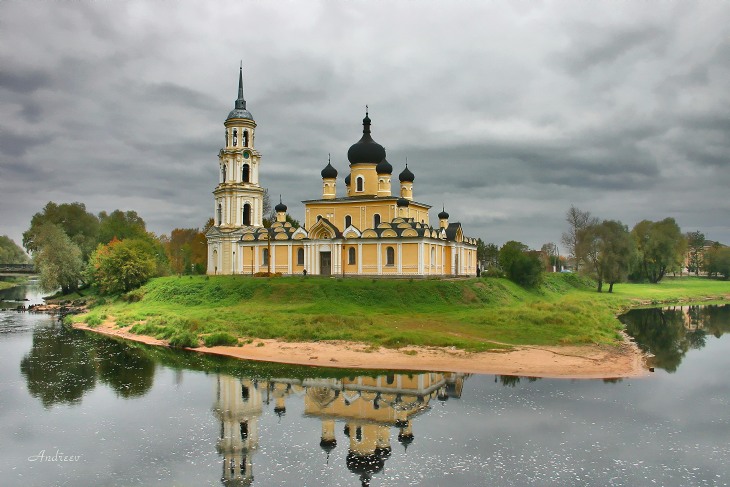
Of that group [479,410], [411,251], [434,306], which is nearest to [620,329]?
[434,306]

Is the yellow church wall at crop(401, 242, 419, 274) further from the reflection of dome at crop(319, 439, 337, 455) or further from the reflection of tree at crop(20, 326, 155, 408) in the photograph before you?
the reflection of dome at crop(319, 439, 337, 455)

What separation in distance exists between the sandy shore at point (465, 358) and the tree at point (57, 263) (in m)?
30.7

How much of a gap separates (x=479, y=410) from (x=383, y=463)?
4453mm

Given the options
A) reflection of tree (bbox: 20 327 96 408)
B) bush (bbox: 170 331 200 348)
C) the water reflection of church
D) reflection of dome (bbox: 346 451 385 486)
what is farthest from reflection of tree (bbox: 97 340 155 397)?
reflection of dome (bbox: 346 451 385 486)

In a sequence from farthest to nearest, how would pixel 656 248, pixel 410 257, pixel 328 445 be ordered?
pixel 656 248 < pixel 410 257 < pixel 328 445

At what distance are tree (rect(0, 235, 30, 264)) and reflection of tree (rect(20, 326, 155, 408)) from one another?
324ft

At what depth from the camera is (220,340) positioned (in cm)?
2661

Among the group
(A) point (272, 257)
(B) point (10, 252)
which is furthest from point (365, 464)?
(B) point (10, 252)

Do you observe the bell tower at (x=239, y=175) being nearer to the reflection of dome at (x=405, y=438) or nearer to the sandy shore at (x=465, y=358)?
the sandy shore at (x=465, y=358)

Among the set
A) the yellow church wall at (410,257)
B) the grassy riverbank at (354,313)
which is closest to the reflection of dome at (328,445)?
the grassy riverbank at (354,313)

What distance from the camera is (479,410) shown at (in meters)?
16.1

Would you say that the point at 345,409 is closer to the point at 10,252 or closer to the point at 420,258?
the point at 420,258

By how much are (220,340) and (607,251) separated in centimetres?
4196

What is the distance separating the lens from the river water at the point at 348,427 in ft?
39.5
